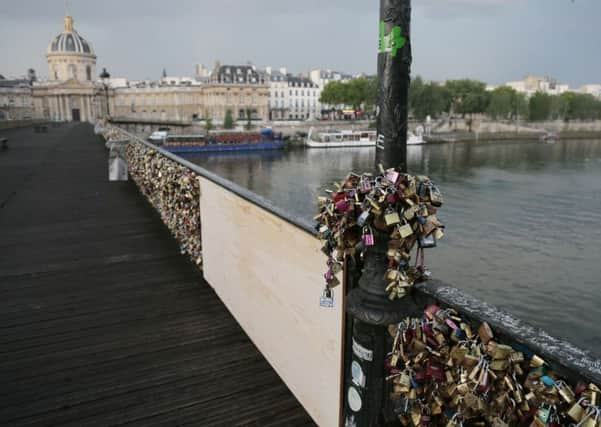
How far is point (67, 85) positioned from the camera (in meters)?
114

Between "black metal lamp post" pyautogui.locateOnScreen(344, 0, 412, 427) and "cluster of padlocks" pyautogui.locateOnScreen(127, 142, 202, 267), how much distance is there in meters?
3.84

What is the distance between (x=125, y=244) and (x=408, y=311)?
230 inches

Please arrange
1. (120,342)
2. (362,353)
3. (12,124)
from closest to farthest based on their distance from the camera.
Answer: (362,353) → (120,342) → (12,124)

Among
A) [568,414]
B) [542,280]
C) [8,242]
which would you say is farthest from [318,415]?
[542,280]

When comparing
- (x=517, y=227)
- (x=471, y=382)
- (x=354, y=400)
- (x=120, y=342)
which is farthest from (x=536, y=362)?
(x=517, y=227)

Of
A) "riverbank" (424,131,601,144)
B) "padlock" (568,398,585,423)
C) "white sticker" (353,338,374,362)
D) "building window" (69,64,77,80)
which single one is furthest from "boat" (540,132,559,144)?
"building window" (69,64,77,80)

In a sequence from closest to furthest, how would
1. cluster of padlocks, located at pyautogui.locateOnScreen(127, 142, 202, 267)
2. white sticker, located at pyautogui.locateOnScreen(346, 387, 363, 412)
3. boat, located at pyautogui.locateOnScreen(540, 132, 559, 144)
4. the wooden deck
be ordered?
white sticker, located at pyautogui.locateOnScreen(346, 387, 363, 412) < the wooden deck < cluster of padlocks, located at pyautogui.locateOnScreen(127, 142, 202, 267) < boat, located at pyautogui.locateOnScreen(540, 132, 559, 144)

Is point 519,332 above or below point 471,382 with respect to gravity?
above

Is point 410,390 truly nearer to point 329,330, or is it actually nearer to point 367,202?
point 367,202

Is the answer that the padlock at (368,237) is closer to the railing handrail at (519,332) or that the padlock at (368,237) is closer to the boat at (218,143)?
the railing handrail at (519,332)

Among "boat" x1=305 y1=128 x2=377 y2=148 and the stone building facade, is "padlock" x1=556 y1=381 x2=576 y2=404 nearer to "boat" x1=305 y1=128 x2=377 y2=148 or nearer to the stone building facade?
"boat" x1=305 y1=128 x2=377 y2=148

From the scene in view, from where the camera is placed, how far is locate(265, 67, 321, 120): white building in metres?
124

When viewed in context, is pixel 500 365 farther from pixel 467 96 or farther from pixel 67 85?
pixel 67 85

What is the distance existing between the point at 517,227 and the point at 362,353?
971 inches
